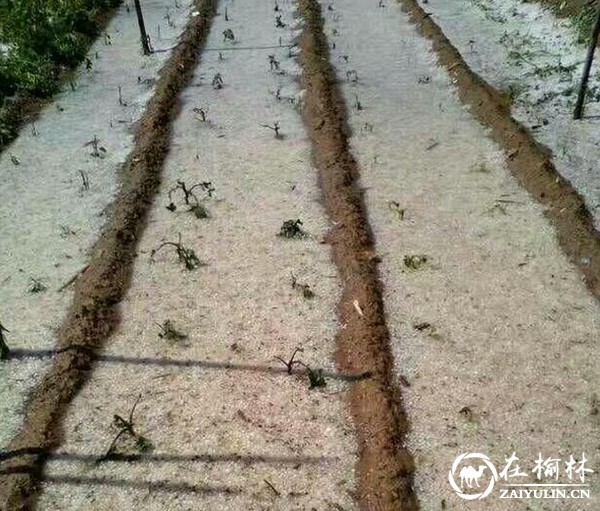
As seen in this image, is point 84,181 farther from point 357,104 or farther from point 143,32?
point 143,32

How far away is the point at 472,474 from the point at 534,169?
526cm

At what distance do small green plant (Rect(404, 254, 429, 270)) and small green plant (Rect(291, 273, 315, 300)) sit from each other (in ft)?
4.09

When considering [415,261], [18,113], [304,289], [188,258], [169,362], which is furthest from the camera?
[18,113]

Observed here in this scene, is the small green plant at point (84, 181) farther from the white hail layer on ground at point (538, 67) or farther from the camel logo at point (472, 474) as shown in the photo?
the white hail layer on ground at point (538, 67)

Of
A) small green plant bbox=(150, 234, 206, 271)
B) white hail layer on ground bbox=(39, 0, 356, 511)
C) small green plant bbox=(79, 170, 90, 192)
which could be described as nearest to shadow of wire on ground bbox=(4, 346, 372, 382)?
white hail layer on ground bbox=(39, 0, 356, 511)

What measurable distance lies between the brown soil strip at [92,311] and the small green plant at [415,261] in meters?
3.44

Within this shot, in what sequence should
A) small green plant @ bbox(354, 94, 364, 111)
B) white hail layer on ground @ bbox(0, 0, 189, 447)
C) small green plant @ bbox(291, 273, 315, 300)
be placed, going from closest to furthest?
white hail layer on ground @ bbox(0, 0, 189, 447), small green plant @ bbox(291, 273, 315, 300), small green plant @ bbox(354, 94, 364, 111)

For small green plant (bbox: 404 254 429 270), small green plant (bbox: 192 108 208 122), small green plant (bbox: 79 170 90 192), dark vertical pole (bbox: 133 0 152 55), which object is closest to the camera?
small green plant (bbox: 404 254 429 270)

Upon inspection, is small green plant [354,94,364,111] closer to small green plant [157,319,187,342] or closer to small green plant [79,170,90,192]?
small green plant [79,170,90,192]

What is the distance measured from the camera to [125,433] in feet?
19.7

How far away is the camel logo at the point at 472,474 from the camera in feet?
17.6

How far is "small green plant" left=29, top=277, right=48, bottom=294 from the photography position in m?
7.71

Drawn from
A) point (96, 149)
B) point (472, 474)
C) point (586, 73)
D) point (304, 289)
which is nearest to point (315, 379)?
point (304, 289)

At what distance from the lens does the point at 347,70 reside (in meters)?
13.5
